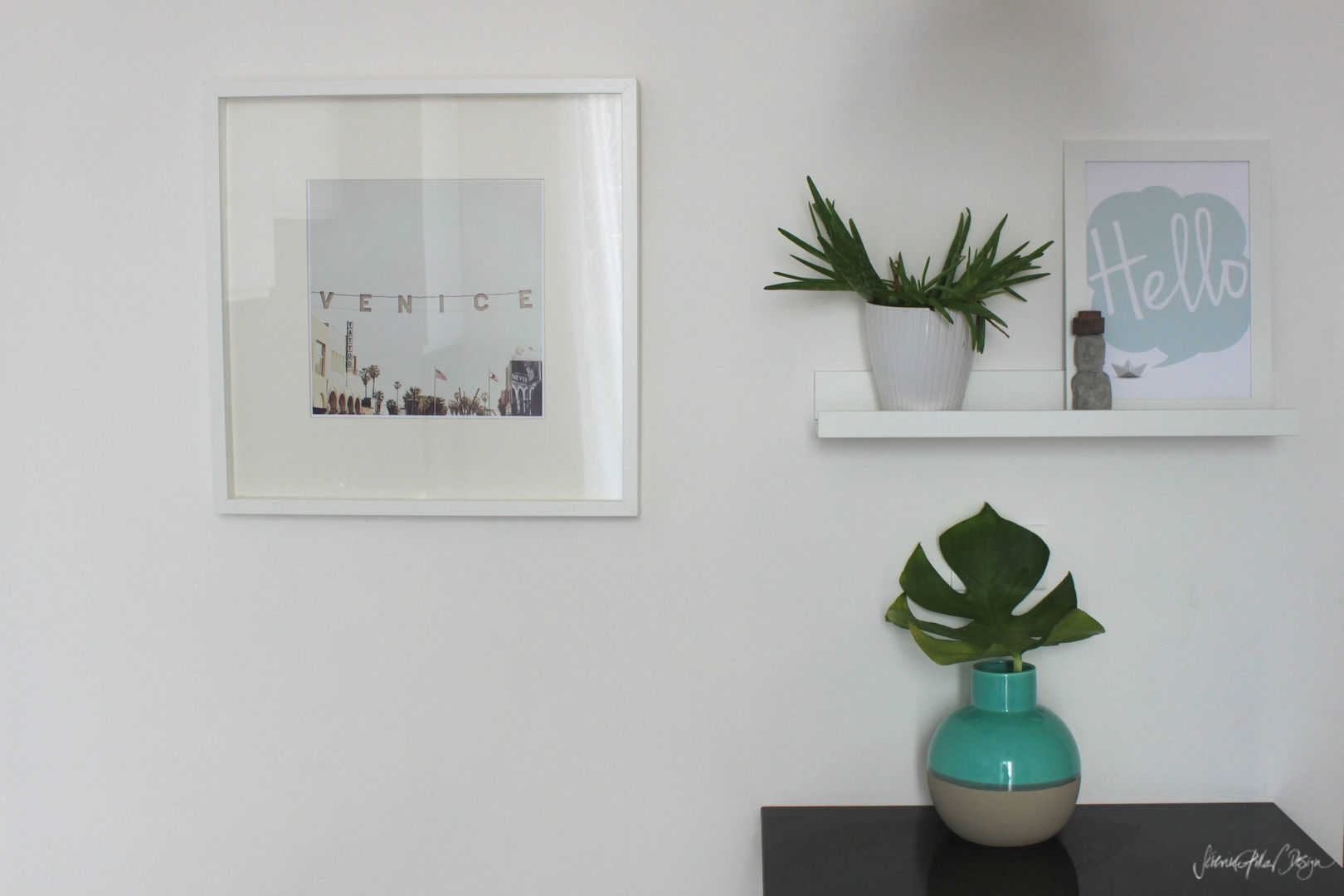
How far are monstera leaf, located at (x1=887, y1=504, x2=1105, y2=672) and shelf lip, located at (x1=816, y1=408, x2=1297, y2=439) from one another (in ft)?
0.33

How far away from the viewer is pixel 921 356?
94cm

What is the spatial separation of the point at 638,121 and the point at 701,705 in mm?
669

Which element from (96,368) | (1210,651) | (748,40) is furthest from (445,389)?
(1210,651)

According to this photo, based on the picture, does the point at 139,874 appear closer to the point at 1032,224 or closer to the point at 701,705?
the point at 701,705

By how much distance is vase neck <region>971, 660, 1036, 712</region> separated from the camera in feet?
3.11

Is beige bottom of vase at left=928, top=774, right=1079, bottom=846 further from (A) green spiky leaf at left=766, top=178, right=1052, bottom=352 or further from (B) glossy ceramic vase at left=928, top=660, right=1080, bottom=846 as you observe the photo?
(A) green spiky leaf at left=766, top=178, right=1052, bottom=352

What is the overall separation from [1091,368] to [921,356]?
0.65 feet

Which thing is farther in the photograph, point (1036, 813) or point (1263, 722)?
point (1263, 722)

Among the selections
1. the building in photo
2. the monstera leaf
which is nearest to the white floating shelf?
the monstera leaf

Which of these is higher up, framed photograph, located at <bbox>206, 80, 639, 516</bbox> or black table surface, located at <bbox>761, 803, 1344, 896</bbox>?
framed photograph, located at <bbox>206, 80, 639, 516</bbox>

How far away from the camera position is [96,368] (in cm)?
106
